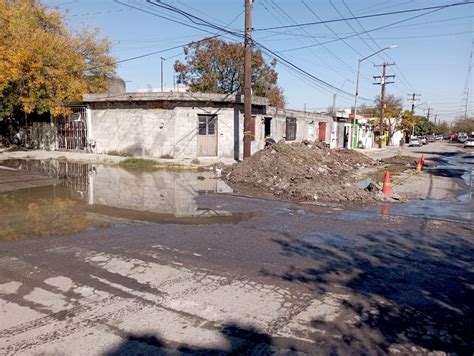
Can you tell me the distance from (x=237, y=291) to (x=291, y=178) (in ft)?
30.7

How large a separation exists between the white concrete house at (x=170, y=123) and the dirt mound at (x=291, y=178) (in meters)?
4.81

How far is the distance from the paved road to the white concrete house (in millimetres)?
14278

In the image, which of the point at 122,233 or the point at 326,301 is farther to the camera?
the point at 122,233

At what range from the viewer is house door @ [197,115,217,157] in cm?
2202

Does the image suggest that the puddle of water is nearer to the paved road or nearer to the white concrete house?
the paved road

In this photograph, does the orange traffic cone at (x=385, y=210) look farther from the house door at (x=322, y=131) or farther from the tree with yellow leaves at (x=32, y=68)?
the house door at (x=322, y=131)

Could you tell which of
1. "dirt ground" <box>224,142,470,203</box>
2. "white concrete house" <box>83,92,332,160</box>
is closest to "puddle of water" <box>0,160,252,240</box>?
"dirt ground" <box>224,142,470,203</box>

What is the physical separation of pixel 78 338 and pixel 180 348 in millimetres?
1056

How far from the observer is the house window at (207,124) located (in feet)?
72.1

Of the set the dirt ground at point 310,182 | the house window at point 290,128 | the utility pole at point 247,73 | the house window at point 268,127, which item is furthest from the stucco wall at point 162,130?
the house window at point 290,128

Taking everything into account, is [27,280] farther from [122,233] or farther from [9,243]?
[122,233]

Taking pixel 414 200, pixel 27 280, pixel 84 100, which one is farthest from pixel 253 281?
pixel 84 100

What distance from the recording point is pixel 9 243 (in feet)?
21.6

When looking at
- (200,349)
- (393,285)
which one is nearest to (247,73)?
(393,285)
